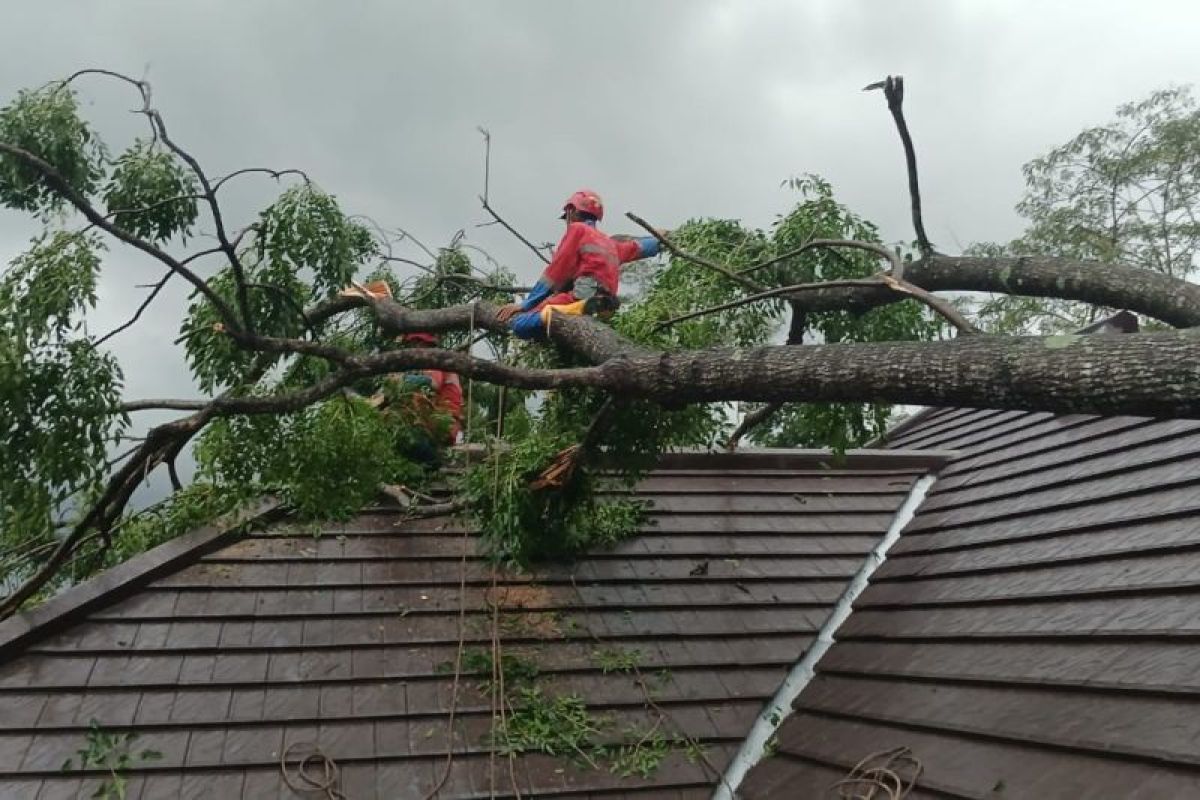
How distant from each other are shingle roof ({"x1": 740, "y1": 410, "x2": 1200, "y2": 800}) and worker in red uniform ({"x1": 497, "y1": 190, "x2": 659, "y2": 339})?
7.08ft

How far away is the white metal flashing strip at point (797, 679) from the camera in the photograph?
363cm

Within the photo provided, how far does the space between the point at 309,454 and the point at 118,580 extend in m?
1.02

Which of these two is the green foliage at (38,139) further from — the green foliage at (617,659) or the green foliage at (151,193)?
the green foliage at (617,659)

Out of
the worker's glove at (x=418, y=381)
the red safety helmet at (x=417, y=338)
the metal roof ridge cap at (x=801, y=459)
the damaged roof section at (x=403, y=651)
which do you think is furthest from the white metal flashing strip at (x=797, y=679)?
the red safety helmet at (x=417, y=338)

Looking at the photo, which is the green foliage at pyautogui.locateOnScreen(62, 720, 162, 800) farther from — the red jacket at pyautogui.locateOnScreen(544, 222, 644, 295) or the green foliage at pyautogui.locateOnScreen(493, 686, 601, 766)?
the red jacket at pyautogui.locateOnScreen(544, 222, 644, 295)

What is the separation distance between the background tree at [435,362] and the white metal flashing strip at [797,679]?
2.74ft

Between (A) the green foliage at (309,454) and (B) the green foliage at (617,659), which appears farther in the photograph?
(A) the green foliage at (309,454)

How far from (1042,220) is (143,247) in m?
19.4

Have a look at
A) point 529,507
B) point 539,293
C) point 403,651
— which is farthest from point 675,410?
point 403,651

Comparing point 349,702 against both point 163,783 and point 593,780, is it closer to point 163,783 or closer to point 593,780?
point 163,783

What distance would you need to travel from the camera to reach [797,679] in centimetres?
415

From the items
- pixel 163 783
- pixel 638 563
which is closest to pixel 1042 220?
pixel 638 563

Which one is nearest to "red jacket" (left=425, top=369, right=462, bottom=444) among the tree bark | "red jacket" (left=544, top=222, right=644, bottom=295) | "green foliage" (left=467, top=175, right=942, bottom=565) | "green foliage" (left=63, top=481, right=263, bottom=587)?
"green foliage" (left=467, top=175, right=942, bottom=565)

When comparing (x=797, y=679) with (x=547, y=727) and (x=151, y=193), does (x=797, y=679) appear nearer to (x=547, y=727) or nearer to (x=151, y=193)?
(x=547, y=727)
